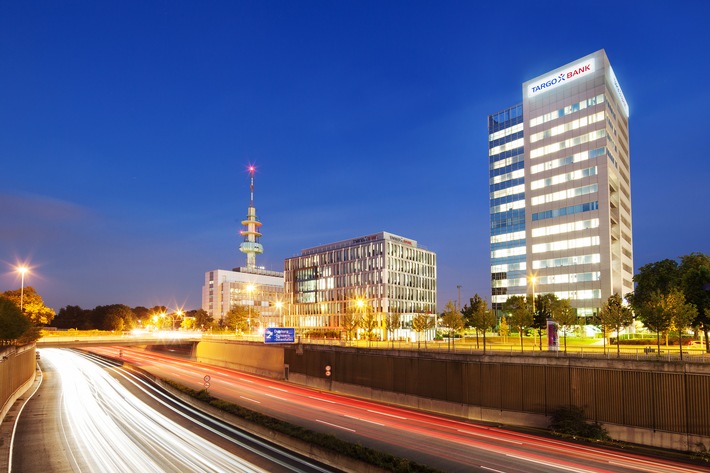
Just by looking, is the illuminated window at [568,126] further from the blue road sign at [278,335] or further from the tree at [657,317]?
the blue road sign at [278,335]

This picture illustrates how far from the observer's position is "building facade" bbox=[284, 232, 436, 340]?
474ft

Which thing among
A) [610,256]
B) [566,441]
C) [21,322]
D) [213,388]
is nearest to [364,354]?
[213,388]

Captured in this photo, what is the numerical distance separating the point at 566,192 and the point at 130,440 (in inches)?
4629

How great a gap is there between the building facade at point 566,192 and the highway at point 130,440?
330 ft

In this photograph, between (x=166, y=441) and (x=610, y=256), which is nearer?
(x=166, y=441)

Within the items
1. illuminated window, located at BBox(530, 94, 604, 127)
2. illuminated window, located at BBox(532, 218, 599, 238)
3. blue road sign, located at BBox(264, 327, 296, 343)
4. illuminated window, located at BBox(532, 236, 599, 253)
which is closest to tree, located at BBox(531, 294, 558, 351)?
illuminated window, located at BBox(532, 236, 599, 253)

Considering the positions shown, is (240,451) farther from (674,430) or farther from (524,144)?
(524,144)

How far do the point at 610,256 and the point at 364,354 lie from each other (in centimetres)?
8410

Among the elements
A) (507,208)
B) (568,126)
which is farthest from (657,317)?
(507,208)

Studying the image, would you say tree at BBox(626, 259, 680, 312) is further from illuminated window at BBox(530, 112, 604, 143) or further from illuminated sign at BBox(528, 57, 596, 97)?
illuminated sign at BBox(528, 57, 596, 97)

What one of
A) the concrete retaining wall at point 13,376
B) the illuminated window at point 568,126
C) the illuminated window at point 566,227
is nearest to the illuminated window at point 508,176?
the illuminated window at point 568,126

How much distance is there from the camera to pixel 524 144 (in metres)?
135

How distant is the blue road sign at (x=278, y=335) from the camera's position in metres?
67.5

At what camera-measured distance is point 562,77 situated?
5059 inches
